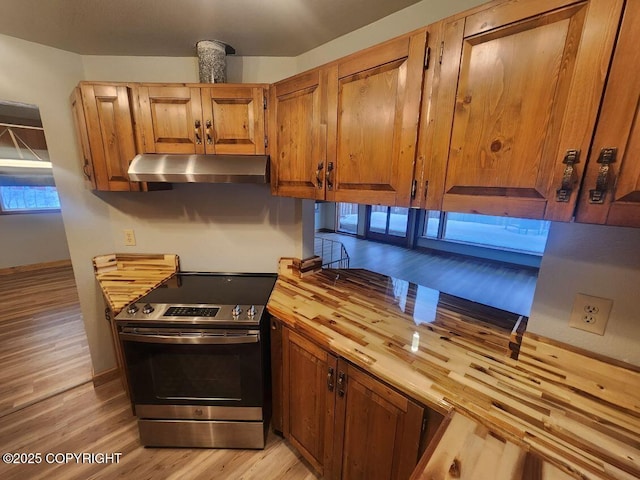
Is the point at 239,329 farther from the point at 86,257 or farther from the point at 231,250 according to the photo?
the point at 86,257

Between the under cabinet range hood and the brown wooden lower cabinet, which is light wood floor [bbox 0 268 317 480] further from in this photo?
the under cabinet range hood

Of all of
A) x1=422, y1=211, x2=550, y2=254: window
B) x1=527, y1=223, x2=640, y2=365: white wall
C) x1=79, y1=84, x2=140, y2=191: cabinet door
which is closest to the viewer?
x1=527, y1=223, x2=640, y2=365: white wall

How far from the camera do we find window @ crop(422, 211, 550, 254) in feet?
19.7

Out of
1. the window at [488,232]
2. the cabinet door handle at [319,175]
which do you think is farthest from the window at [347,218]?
the cabinet door handle at [319,175]

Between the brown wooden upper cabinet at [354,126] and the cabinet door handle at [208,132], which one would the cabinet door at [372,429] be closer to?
the brown wooden upper cabinet at [354,126]

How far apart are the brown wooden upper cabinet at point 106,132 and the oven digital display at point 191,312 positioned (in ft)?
2.59

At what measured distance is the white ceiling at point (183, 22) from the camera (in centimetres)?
118

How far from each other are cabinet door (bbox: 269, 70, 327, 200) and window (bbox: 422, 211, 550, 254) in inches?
233

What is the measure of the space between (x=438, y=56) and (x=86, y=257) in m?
2.45

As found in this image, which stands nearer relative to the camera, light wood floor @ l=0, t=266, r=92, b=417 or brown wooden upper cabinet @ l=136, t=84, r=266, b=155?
brown wooden upper cabinet @ l=136, t=84, r=266, b=155

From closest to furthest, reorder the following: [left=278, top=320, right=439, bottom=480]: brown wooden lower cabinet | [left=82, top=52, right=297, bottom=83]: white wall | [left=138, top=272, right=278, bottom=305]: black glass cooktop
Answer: [left=278, top=320, right=439, bottom=480]: brown wooden lower cabinet < [left=138, top=272, right=278, bottom=305]: black glass cooktop < [left=82, top=52, right=297, bottom=83]: white wall

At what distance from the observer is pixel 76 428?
68.7 inches

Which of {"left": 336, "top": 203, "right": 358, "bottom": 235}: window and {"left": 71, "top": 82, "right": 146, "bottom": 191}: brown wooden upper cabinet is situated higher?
{"left": 71, "top": 82, "right": 146, "bottom": 191}: brown wooden upper cabinet

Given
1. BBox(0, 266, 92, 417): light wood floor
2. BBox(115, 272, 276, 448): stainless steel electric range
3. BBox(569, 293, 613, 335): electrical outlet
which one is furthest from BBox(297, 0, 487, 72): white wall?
BBox(0, 266, 92, 417): light wood floor
